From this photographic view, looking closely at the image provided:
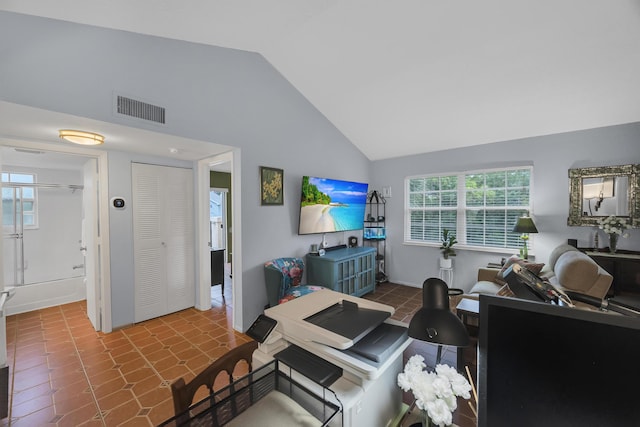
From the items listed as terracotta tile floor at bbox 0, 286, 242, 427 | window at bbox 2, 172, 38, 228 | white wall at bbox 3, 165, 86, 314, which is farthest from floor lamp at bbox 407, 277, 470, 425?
window at bbox 2, 172, 38, 228

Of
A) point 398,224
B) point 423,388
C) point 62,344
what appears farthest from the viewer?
point 398,224

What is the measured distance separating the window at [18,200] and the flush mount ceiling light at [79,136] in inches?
93.4

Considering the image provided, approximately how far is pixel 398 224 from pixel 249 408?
4.45 meters

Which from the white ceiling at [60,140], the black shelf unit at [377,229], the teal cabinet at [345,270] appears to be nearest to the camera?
the white ceiling at [60,140]

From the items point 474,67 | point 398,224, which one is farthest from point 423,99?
point 398,224

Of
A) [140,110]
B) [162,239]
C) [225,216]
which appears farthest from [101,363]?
[225,216]

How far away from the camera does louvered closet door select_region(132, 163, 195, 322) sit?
3.13 metres

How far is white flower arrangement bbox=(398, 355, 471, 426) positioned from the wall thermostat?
341 cm

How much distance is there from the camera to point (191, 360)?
7.86 feet

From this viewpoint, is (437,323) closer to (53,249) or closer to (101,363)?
(101,363)

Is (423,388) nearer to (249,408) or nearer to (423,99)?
(249,408)

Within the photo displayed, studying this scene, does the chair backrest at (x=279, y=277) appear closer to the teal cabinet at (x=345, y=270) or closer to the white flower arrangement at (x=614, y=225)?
the teal cabinet at (x=345, y=270)

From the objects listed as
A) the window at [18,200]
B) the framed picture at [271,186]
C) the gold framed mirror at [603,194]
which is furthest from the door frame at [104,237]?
the gold framed mirror at [603,194]

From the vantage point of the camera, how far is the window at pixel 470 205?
151 inches
